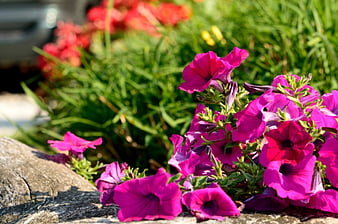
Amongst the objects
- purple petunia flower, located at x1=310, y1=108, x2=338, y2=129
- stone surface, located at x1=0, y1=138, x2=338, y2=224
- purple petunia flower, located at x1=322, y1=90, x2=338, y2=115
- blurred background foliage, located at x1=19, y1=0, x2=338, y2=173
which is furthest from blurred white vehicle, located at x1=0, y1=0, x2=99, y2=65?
purple petunia flower, located at x1=310, y1=108, x2=338, y2=129

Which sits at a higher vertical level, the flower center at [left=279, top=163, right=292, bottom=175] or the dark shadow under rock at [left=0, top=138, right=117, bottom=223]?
the flower center at [left=279, top=163, right=292, bottom=175]

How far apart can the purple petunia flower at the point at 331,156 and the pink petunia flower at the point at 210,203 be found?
22 centimetres

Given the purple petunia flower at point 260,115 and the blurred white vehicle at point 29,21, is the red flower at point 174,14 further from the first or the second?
the blurred white vehicle at point 29,21

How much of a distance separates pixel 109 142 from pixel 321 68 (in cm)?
100

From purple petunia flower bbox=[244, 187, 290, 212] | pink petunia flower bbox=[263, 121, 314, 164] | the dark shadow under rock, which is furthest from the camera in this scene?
the dark shadow under rock

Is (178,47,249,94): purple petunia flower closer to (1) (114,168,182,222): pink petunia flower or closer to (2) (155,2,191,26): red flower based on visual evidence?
(1) (114,168,182,222): pink petunia flower

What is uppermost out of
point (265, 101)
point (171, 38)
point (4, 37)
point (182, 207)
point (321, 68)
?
point (4, 37)

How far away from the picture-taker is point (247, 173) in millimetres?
1390

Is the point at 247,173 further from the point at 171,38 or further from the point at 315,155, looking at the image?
the point at 171,38

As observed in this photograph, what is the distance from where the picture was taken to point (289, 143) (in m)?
1.30

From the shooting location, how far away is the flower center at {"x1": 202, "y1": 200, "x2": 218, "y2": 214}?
1.32 metres

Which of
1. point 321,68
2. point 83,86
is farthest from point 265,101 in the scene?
point 83,86

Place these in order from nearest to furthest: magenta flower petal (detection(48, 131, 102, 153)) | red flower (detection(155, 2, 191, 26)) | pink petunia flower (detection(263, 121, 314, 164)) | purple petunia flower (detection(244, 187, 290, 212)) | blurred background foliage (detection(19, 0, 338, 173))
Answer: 1. pink petunia flower (detection(263, 121, 314, 164))
2. purple petunia flower (detection(244, 187, 290, 212))
3. magenta flower petal (detection(48, 131, 102, 153))
4. blurred background foliage (detection(19, 0, 338, 173))
5. red flower (detection(155, 2, 191, 26))

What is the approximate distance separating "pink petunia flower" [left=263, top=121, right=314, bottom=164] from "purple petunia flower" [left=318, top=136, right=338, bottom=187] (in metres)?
0.06
